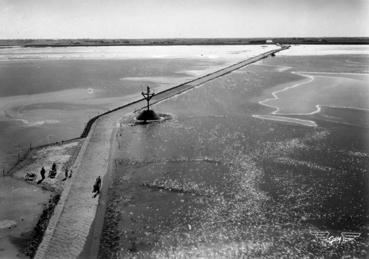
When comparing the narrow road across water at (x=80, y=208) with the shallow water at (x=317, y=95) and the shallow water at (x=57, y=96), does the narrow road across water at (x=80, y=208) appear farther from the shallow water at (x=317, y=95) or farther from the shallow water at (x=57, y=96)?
the shallow water at (x=317, y=95)

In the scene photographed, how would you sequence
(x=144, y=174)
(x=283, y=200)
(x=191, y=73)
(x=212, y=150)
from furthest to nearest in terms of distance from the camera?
(x=191, y=73), (x=212, y=150), (x=144, y=174), (x=283, y=200)

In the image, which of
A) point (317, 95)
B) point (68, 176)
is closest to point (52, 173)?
point (68, 176)

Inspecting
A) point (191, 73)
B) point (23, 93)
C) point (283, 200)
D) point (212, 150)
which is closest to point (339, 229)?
point (283, 200)

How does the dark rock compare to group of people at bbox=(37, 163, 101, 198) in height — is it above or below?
above

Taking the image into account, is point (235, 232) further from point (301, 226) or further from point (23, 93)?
point (23, 93)

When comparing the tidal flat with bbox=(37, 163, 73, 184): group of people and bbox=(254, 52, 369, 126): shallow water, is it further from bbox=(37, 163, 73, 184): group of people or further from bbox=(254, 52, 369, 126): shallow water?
bbox=(254, 52, 369, 126): shallow water

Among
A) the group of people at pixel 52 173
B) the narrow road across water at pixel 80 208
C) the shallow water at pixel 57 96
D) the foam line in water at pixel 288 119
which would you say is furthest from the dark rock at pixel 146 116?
the group of people at pixel 52 173

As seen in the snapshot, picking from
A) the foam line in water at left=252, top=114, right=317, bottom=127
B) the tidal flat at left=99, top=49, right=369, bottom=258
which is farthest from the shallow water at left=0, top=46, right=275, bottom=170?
the foam line in water at left=252, top=114, right=317, bottom=127

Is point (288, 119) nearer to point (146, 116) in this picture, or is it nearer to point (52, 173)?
point (146, 116)
